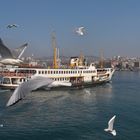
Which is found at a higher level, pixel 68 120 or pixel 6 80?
pixel 6 80

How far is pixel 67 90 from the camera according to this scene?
4397cm

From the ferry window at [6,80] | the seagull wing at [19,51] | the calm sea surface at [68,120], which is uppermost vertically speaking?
the seagull wing at [19,51]

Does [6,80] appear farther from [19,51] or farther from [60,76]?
[19,51]

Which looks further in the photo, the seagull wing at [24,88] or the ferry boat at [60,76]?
the ferry boat at [60,76]

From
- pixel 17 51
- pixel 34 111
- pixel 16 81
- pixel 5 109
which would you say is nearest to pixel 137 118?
pixel 34 111

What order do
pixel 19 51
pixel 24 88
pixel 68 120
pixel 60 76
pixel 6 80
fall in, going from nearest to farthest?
1. pixel 24 88
2. pixel 68 120
3. pixel 6 80
4. pixel 60 76
5. pixel 19 51

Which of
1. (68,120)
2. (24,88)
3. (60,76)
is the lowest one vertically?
(68,120)

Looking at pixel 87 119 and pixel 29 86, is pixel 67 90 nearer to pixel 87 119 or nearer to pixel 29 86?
pixel 87 119

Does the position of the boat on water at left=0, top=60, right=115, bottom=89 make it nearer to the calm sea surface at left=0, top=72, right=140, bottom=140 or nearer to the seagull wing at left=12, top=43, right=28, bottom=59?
the seagull wing at left=12, top=43, right=28, bottom=59

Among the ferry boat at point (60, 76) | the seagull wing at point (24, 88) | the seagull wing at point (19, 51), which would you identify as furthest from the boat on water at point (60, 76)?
the seagull wing at point (24, 88)

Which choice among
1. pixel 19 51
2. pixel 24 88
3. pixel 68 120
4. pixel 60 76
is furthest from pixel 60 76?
pixel 24 88

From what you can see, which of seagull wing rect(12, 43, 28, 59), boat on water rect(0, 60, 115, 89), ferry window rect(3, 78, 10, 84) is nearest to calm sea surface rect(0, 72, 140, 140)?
boat on water rect(0, 60, 115, 89)

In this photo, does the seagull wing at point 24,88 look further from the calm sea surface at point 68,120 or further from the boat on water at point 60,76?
the boat on water at point 60,76

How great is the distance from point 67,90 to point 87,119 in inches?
794
